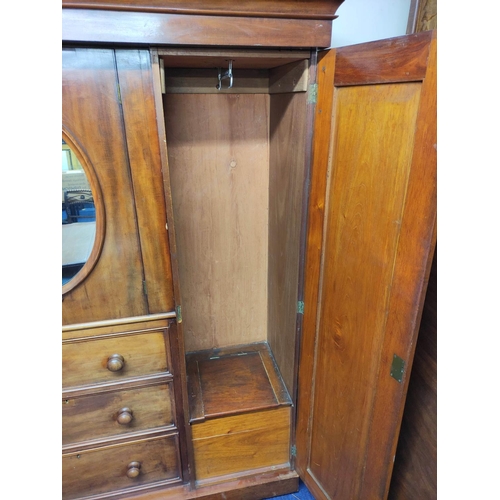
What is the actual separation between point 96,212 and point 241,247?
75 centimetres

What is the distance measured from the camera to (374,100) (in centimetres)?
88

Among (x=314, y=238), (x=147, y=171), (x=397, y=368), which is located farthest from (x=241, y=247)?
(x=397, y=368)

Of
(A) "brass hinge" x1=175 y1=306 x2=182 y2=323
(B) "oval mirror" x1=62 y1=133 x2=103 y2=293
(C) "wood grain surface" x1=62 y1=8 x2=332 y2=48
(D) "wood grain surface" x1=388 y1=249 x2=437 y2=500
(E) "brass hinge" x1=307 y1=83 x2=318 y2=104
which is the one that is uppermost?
(C) "wood grain surface" x1=62 y1=8 x2=332 y2=48

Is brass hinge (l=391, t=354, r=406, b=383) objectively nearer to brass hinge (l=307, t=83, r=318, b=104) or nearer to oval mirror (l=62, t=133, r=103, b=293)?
brass hinge (l=307, t=83, r=318, b=104)

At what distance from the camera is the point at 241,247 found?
1687mm

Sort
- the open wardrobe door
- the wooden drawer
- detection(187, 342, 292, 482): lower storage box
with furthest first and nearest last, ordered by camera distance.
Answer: detection(187, 342, 292, 482): lower storage box, the wooden drawer, the open wardrobe door

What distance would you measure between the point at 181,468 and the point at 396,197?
131 centimetres

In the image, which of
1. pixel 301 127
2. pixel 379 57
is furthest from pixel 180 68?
pixel 379 57

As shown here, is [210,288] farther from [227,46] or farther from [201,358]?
[227,46]

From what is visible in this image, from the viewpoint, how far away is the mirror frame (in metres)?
0.99

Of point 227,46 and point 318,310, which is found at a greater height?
point 227,46

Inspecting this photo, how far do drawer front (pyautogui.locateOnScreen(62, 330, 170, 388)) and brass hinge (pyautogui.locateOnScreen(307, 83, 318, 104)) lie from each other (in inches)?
34.8

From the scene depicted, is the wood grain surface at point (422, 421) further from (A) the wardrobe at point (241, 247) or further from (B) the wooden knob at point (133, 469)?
(B) the wooden knob at point (133, 469)

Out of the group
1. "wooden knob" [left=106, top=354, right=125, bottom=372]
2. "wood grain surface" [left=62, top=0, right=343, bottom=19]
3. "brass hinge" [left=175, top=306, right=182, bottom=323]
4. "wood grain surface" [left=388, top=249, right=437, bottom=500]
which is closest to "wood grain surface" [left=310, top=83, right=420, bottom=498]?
"wood grain surface" [left=388, top=249, right=437, bottom=500]
